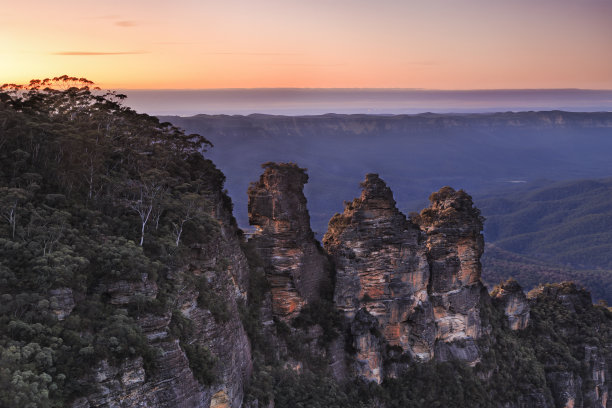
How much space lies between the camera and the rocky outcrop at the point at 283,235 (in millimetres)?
39125

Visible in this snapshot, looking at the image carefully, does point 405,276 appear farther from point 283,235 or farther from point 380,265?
point 283,235

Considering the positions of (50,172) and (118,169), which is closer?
(50,172)

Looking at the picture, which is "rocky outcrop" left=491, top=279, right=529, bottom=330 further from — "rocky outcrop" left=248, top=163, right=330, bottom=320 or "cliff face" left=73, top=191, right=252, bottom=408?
"cliff face" left=73, top=191, right=252, bottom=408

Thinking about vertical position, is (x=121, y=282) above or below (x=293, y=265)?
above

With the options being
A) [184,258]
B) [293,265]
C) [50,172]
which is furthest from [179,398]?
[293,265]

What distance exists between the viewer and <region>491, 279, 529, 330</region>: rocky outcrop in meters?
54.1

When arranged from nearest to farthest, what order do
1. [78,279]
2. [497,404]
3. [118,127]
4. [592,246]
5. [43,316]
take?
[43,316] → [78,279] → [118,127] → [497,404] → [592,246]

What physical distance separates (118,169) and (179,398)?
46.4 feet

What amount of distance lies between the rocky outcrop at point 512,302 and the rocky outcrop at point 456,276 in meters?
5.83

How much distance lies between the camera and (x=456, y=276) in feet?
155

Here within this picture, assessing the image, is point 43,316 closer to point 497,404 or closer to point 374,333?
point 374,333

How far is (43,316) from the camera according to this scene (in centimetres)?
2038

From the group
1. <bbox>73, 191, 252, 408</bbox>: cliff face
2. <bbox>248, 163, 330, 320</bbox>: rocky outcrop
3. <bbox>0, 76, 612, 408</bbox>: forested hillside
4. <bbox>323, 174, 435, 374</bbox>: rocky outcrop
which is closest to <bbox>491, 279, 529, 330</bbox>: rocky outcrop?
<bbox>0, 76, 612, 408</bbox>: forested hillside

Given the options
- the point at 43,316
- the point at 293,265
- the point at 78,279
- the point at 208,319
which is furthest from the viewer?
the point at 293,265
